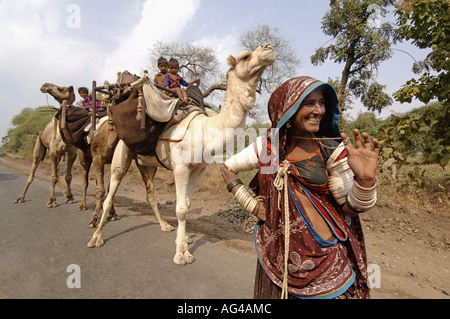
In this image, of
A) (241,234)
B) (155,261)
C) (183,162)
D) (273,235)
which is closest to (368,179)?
(273,235)

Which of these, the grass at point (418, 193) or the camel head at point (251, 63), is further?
the grass at point (418, 193)

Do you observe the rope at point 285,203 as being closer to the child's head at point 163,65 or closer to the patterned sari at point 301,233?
the patterned sari at point 301,233

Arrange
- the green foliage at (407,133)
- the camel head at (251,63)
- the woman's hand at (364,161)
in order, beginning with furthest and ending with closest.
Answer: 1. the green foliage at (407,133)
2. the camel head at (251,63)
3. the woman's hand at (364,161)

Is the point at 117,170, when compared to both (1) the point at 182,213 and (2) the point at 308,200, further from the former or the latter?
(2) the point at 308,200

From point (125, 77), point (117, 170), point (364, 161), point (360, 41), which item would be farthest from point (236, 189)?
point (360, 41)

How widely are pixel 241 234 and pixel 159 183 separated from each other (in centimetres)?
558

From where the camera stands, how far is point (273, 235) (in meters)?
1.62

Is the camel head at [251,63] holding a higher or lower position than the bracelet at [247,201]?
higher

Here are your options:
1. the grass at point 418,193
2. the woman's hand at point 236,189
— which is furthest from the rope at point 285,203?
the grass at point 418,193

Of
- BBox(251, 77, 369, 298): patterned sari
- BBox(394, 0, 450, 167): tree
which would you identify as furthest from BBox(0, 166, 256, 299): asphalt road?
BBox(394, 0, 450, 167): tree

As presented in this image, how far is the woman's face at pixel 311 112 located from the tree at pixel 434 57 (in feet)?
12.9

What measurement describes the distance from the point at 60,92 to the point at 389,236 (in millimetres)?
7398

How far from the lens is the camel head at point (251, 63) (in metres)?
2.85

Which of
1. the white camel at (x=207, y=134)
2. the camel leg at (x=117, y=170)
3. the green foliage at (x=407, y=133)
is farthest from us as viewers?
the green foliage at (x=407, y=133)
